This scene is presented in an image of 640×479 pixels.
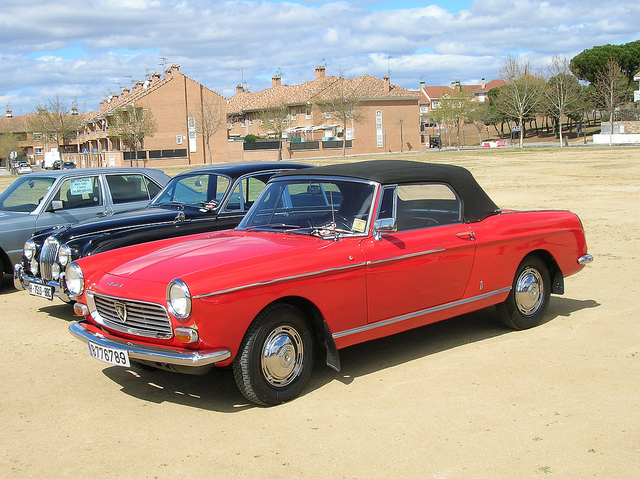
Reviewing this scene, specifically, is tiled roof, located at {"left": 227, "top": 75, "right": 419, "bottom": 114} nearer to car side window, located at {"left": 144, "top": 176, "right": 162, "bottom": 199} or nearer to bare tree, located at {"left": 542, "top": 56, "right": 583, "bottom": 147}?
bare tree, located at {"left": 542, "top": 56, "right": 583, "bottom": 147}

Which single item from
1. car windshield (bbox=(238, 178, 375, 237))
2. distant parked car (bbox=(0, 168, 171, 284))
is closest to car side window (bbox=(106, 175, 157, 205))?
distant parked car (bbox=(0, 168, 171, 284))

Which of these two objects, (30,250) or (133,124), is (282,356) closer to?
(30,250)

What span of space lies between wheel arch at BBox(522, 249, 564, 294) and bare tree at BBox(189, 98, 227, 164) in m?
58.9

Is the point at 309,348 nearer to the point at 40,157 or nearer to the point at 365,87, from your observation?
the point at 365,87

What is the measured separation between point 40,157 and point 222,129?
59963mm

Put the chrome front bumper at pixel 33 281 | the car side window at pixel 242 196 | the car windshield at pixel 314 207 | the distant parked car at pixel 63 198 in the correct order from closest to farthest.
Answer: the car windshield at pixel 314 207
the chrome front bumper at pixel 33 281
the car side window at pixel 242 196
the distant parked car at pixel 63 198

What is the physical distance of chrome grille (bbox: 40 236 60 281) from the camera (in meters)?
7.26

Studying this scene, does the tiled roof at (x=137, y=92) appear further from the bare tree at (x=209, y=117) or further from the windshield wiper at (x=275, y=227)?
the windshield wiper at (x=275, y=227)

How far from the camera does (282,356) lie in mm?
4594

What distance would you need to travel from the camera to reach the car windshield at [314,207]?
5.31m

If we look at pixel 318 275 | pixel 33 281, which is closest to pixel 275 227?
pixel 318 275

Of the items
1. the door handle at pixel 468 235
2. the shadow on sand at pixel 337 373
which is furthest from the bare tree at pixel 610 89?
the door handle at pixel 468 235

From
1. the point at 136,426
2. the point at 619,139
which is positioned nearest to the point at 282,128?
the point at 619,139

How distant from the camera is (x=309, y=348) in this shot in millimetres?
4777
